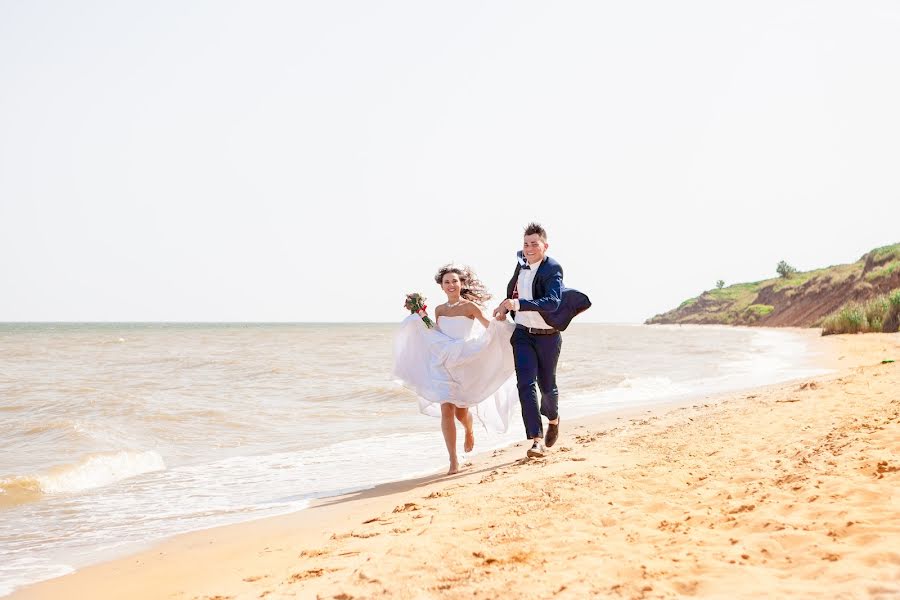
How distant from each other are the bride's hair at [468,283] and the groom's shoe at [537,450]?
5.03ft

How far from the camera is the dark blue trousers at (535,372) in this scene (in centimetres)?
730

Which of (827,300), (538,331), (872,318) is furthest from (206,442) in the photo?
(827,300)

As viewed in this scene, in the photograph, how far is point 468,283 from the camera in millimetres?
7559

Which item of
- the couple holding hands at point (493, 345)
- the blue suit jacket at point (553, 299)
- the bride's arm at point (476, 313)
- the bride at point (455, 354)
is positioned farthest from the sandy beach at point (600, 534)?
the bride's arm at point (476, 313)

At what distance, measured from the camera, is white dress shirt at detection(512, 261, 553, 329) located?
7.23m

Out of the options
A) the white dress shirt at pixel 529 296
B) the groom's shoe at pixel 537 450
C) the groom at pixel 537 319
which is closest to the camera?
the groom's shoe at pixel 537 450

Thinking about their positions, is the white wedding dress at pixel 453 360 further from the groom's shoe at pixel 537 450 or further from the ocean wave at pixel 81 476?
the ocean wave at pixel 81 476

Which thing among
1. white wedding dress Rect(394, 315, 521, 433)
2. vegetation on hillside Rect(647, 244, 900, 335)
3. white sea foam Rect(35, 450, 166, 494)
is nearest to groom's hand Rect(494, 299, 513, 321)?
white wedding dress Rect(394, 315, 521, 433)

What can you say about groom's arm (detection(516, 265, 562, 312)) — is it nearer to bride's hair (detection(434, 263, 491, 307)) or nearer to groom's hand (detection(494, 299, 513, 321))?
groom's hand (detection(494, 299, 513, 321))

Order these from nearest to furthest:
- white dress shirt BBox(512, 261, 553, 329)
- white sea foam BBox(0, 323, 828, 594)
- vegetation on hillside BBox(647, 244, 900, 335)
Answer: white sea foam BBox(0, 323, 828, 594)
white dress shirt BBox(512, 261, 553, 329)
vegetation on hillside BBox(647, 244, 900, 335)

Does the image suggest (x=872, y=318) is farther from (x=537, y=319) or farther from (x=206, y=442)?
(x=206, y=442)

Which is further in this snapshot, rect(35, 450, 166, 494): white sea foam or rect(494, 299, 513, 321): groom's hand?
rect(35, 450, 166, 494): white sea foam

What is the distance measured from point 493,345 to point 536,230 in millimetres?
1313

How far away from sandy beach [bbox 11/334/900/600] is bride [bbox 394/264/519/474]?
3.11 feet
